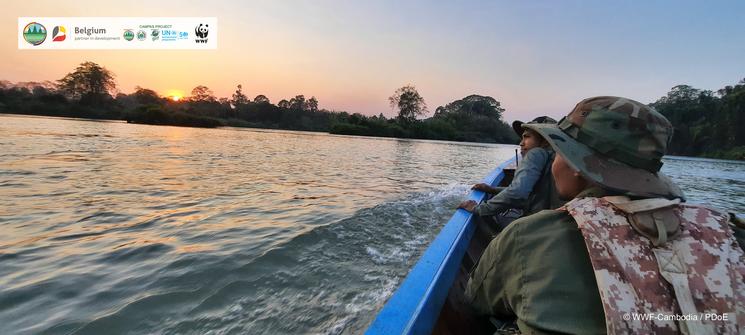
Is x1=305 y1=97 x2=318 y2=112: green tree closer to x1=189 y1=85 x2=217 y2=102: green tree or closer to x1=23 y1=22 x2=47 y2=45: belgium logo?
x1=189 y1=85 x2=217 y2=102: green tree

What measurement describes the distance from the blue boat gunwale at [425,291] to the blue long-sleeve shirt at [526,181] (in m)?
0.54

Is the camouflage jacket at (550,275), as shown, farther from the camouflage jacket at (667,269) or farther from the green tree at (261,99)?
the green tree at (261,99)

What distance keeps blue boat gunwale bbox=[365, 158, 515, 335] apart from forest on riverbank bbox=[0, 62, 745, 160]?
67433mm

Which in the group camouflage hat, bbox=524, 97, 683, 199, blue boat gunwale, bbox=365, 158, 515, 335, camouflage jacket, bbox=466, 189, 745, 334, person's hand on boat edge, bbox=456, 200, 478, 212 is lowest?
blue boat gunwale, bbox=365, 158, 515, 335

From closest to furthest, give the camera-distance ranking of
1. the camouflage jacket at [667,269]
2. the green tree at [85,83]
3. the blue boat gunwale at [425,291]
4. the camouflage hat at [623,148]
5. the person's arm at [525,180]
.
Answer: the camouflage jacket at [667,269]
the camouflage hat at [623,148]
the blue boat gunwale at [425,291]
the person's arm at [525,180]
the green tree at [85,83]

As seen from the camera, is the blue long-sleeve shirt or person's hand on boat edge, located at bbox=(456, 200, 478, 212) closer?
the blue long-sleeve shirt

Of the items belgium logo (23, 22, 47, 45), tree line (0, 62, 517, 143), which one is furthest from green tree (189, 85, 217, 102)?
belgium logo (23, 22, 47, 45)

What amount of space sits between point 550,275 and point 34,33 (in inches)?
875

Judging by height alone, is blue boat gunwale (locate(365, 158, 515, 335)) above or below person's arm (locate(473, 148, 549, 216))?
below

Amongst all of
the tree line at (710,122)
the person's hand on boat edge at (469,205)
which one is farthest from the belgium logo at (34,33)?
the tree line at (710,122)

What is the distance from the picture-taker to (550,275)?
4.05 feet

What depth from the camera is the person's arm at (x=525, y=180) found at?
3346 millimetres

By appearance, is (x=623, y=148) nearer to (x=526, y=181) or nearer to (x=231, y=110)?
(x=526, y=181)

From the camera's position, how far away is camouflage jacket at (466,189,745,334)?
3.83 feet
